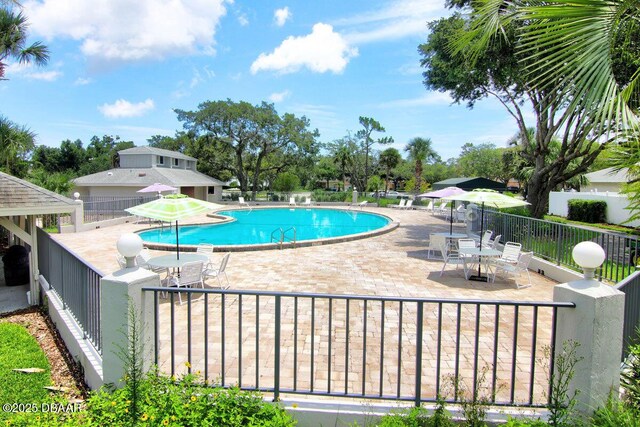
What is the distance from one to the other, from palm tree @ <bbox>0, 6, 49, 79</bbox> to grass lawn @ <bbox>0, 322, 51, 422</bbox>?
40.5ft

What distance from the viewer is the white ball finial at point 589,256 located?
10.5ft

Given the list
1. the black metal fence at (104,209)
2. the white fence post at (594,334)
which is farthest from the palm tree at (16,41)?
the white fence post at (594,334)

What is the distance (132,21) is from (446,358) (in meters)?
18.6

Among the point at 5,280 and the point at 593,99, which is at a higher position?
the point at 593,99

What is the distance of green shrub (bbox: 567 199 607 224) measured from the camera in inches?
914

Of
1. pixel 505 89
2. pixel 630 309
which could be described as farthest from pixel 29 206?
pixel 505 89

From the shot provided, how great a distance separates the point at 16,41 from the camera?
46.5 ft

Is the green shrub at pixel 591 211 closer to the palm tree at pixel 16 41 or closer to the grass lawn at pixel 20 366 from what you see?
the grass lawn at pixel 20 366

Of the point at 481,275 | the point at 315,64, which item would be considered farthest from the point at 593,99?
the point at 315,64

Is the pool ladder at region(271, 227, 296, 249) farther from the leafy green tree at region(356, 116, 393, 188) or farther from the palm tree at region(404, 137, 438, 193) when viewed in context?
the leafy green tree at region(356, 116, 393, 188)

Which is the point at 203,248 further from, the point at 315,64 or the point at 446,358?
the point at 315,64

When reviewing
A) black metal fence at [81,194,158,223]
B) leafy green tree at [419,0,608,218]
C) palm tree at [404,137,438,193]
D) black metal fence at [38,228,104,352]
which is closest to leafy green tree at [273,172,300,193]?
palm tree at [404,137,438,193]

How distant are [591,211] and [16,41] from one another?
30389 millimetres

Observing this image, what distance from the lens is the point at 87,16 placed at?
1650cm
